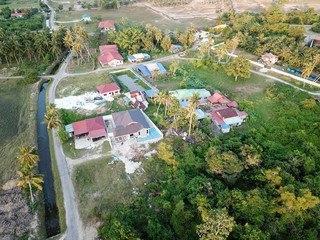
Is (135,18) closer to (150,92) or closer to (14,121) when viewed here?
(150,92)

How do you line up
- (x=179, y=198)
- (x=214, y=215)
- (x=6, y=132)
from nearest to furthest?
(x=214, y=215)
(x=179, y=198)
(x=6, y=132)

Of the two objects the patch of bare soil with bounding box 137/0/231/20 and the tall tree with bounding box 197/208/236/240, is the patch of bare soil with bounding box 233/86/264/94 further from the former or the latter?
the patch of bare soil with bounding box 137/0/231/20

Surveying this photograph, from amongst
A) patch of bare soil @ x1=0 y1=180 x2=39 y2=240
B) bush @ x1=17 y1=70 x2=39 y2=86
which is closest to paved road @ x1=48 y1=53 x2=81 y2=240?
patch of bare soil @ x1=0 y1=180 x2=39 y2=240

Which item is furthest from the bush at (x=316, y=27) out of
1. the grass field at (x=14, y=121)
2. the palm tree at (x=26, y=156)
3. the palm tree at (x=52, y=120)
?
the palm tree at (x=26, y=156)

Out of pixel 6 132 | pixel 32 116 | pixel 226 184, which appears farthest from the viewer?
pixel 32 116

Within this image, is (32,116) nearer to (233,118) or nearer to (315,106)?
(233,118)

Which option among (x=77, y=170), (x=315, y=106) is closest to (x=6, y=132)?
(x=77, y=170)
